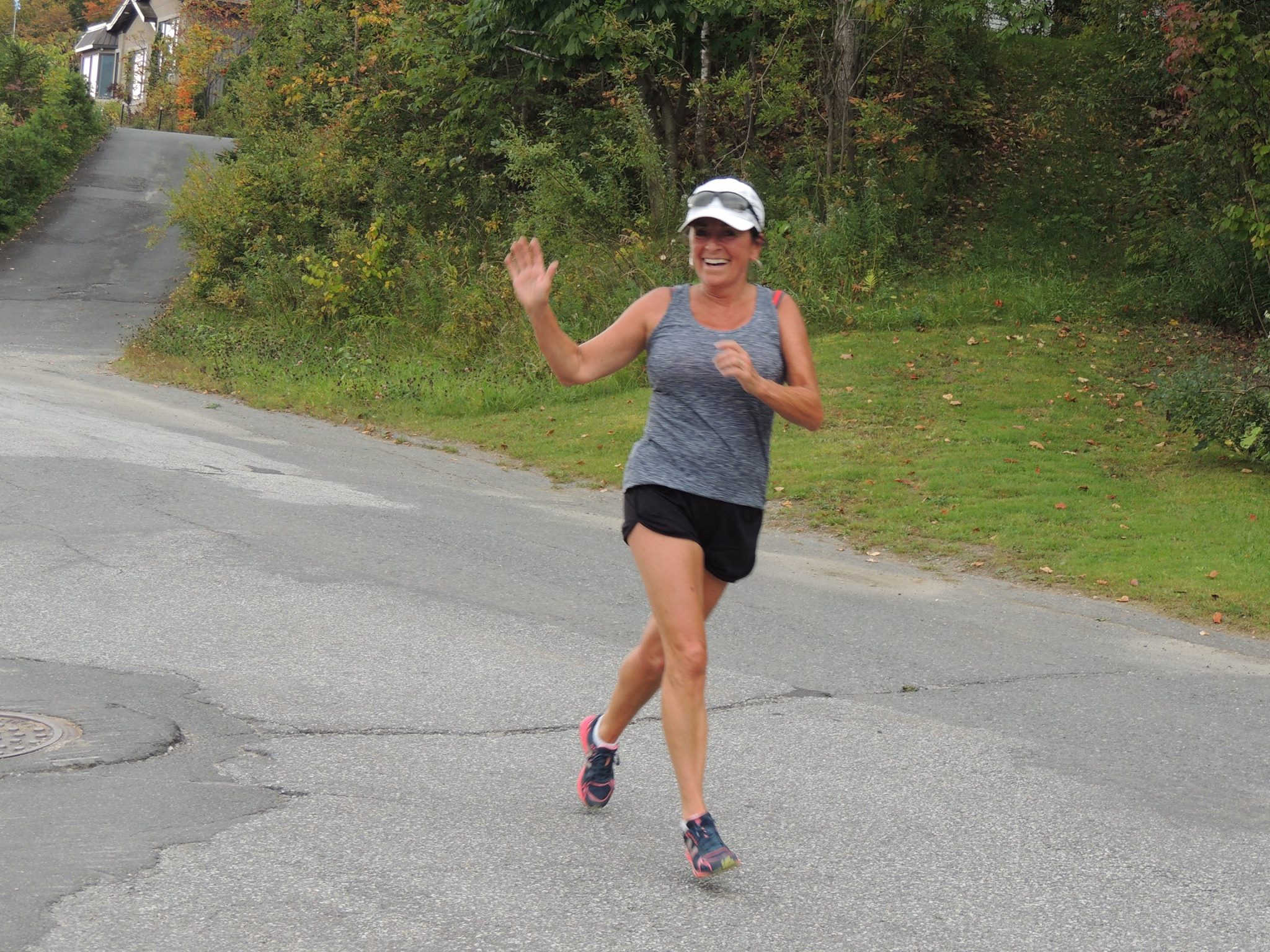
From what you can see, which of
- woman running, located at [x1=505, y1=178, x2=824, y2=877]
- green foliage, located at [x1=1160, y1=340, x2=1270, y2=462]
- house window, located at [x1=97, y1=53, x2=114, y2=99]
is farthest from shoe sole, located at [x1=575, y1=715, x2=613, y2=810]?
house window, located at [x1=97, y1=53, x2=114, y2=99]

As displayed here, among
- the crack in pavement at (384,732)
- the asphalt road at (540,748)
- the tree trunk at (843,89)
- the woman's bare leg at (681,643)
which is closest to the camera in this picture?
the asphalt road at (540,748)

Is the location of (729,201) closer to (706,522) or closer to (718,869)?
(706,522)

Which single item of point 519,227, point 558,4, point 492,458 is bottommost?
point 492,458

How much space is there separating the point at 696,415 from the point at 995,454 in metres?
9.06

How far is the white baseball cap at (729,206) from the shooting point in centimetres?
441

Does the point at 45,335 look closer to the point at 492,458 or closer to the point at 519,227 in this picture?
the point at 519,227

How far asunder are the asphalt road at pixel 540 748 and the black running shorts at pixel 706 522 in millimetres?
910

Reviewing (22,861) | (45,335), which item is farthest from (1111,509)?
(45,335)

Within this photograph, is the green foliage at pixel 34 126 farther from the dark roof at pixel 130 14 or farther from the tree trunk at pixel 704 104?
the dark roof at pixel 130 14

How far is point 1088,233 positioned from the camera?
71.3 feet

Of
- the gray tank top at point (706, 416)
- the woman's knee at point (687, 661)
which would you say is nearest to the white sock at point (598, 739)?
the woman's knee at point (687, 661)

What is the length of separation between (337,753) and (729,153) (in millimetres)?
18536

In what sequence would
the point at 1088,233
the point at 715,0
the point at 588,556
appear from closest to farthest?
the point at 588,556, the point at 715,0, the point at 1088,233

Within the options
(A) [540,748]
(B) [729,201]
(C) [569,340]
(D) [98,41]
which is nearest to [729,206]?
(B) [729,201]
